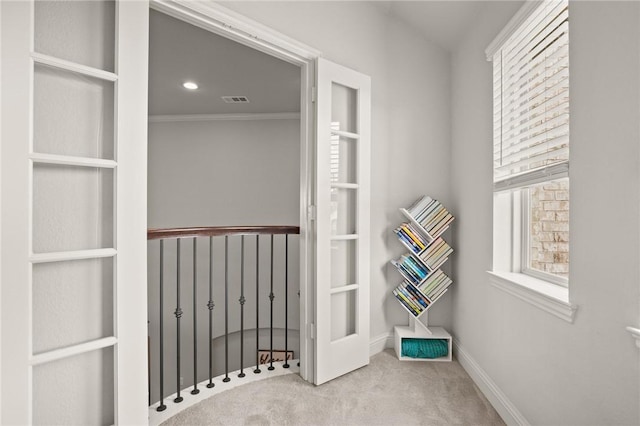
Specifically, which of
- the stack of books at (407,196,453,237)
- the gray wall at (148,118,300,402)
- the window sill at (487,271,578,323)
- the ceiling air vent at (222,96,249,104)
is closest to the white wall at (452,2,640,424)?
the window sill at (487,271,578,323)

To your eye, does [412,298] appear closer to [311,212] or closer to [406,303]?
[406,303]

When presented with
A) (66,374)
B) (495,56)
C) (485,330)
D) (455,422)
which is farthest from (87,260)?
(495,56)

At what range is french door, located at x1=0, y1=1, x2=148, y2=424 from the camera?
1245 millimetres

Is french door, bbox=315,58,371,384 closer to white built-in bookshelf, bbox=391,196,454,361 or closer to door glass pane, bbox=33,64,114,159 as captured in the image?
white built-in bookshelf, bbox=391,196,454,361

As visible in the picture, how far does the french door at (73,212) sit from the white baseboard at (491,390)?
1.80m

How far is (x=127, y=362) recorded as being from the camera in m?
1.52

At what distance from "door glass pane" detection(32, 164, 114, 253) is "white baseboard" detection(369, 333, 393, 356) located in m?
2.09

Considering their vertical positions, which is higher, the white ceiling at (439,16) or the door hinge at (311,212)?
the white ceiling at (439,16)

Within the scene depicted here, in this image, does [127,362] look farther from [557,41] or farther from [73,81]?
[557,41]

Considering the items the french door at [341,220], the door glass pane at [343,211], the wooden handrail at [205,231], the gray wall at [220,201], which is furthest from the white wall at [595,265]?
the gray wall at [220,201]

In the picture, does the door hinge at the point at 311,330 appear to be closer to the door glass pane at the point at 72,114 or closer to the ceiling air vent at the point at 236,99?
the door glass pane at the point at 72,114

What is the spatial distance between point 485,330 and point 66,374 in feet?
7.35

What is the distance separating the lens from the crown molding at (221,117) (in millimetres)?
5379

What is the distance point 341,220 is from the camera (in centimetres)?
258
